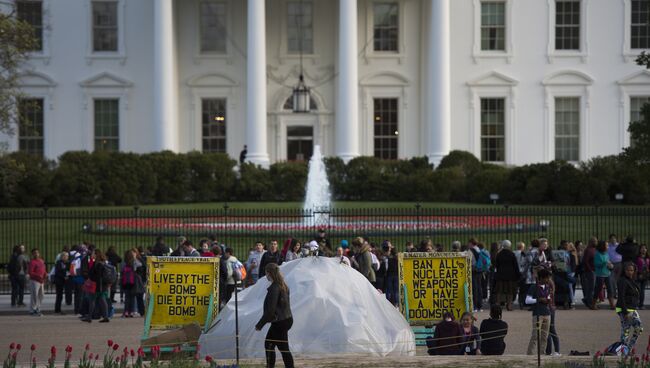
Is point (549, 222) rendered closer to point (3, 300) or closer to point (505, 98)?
point (3, 300)

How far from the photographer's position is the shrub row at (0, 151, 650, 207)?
40.1 metres

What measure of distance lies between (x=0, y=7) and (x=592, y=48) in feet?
80.2

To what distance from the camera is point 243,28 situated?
1934 inches

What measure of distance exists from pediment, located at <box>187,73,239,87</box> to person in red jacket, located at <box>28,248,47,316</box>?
86.5ft

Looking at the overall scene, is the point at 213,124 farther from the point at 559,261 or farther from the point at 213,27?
the point at 559,261

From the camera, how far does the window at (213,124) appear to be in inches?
1930

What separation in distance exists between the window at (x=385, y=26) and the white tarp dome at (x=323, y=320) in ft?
111

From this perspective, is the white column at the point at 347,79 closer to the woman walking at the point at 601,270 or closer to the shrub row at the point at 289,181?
the shrub row at the point at 289,181

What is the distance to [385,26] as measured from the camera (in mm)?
49312

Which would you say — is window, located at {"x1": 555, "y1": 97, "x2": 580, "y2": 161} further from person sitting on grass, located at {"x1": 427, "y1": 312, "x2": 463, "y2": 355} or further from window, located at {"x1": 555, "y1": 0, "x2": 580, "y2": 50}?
person sitting on grass, located at {"x1": 427, "y1": 312, "x2": 463, "y2": 355}

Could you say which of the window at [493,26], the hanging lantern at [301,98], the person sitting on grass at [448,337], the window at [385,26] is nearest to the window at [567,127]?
the window at [493,26]

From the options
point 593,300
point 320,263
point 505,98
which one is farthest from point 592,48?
point 320,263

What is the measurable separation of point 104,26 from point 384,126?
41.0 feet

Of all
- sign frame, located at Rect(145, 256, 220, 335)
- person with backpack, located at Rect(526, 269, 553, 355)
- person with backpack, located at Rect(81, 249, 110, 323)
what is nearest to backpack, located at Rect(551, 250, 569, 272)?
person with backpack, located at Rect(526, 269, 553, 355)
